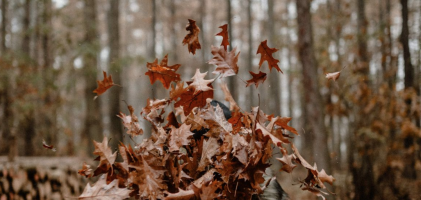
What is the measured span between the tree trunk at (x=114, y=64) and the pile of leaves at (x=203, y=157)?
6127 millimetres

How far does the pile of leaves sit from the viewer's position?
1292mm

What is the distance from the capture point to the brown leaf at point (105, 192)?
133 cm

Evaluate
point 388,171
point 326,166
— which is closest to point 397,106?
point 388,171

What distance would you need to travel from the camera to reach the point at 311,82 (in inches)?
216

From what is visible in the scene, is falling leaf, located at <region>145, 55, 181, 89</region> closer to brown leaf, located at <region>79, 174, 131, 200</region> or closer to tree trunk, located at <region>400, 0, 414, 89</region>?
brown leaf, located at <region>79, 174, 131, 200</region>

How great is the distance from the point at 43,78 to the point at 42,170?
13.4 feet

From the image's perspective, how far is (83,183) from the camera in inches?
225

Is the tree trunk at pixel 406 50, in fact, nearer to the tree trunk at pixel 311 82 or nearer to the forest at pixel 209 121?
the forest at pixel 209 121

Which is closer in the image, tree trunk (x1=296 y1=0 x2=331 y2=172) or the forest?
the forest

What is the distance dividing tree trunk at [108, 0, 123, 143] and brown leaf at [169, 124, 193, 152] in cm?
616

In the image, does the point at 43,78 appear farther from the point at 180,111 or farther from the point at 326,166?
the point at 180,111

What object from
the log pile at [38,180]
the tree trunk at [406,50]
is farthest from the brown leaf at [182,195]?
the tree trunk at [406,50]

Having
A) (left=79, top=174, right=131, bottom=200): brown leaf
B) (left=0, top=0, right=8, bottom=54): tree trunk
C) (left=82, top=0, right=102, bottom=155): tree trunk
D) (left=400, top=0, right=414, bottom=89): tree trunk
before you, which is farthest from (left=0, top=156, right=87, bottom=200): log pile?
(left=400, top=0, right=414, bottom=89): tree trunk

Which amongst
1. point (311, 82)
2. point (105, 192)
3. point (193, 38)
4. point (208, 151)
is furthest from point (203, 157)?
point (311, 82)
